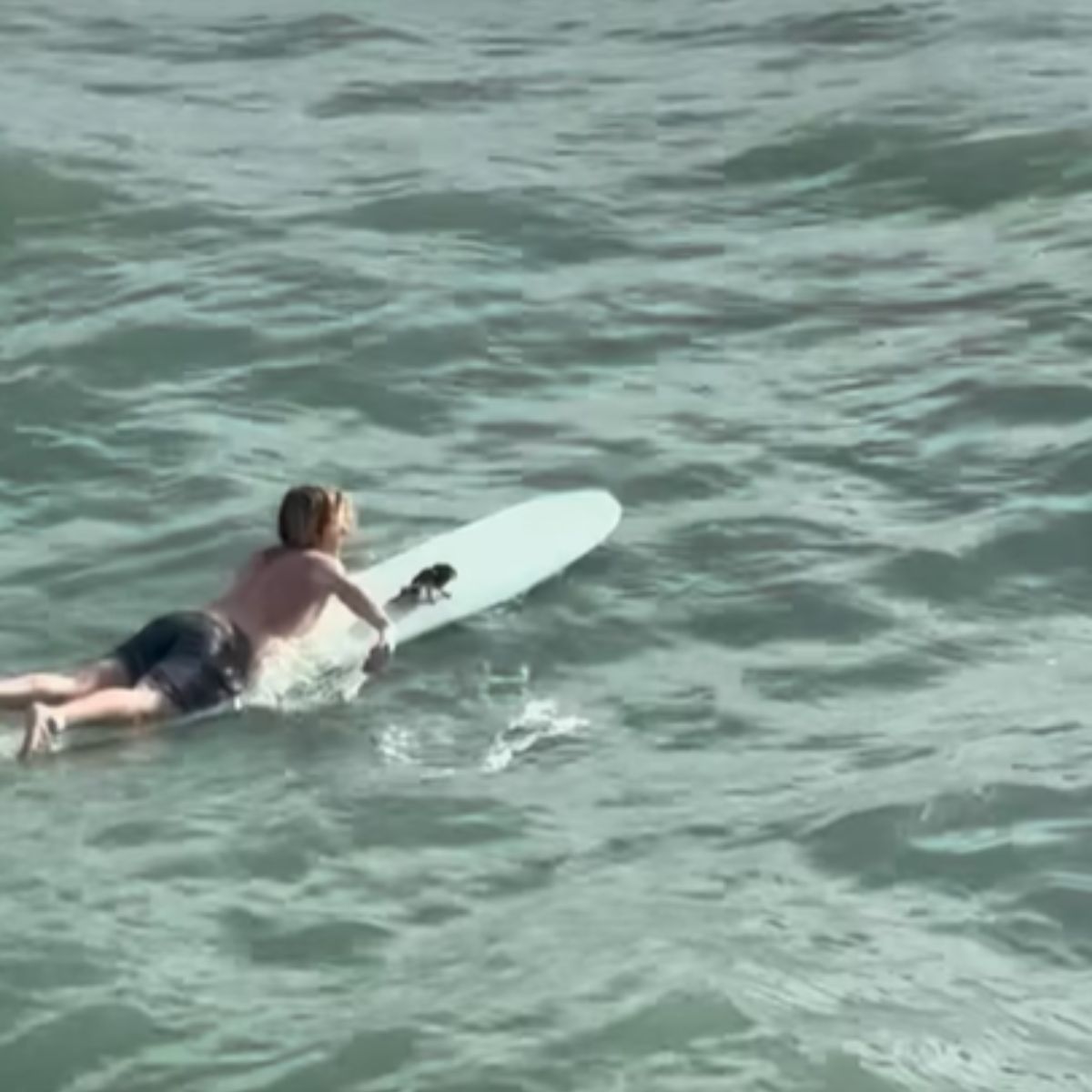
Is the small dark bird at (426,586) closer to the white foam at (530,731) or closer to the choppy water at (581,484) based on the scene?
the choppy water at (581,484)

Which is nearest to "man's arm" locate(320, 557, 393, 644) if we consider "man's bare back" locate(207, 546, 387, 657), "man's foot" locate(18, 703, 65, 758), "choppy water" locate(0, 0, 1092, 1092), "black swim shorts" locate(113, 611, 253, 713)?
"man's bare back" locate(207, 546, 387, 657)

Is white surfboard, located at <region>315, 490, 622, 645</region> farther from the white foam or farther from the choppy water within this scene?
the white foam

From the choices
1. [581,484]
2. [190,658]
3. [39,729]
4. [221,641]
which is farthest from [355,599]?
[581,484]

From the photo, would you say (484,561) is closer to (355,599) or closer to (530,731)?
(355,599)

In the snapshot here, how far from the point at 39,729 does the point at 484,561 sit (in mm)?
2379

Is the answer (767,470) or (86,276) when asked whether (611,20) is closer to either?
(86,276)

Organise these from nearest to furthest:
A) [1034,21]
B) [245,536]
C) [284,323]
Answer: [245,536], [284,323], [1034,21]

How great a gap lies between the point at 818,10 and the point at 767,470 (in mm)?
9909

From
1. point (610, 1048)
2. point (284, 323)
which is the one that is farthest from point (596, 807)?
point (284, 323)

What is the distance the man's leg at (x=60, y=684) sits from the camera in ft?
35.7

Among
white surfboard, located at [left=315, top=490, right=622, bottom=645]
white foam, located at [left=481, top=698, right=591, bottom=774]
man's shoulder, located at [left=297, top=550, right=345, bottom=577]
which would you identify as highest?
man's shoulder, located at [left=297, top=550, right=345, bottom=577]

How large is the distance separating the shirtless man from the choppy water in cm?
17

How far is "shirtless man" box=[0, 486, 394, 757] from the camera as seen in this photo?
35.7 feet

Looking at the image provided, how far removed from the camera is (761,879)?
9.69 metres
